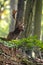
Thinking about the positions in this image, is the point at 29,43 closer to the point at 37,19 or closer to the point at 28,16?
the point at 28,16

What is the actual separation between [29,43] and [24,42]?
0.13 meters

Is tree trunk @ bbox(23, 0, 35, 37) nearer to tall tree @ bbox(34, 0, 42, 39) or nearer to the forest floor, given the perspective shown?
tall tree @ bbox(34, 0, 42, 39)

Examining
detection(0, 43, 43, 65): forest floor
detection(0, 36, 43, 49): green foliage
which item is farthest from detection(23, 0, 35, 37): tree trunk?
detection(0, 43, 43, 65): forest floor

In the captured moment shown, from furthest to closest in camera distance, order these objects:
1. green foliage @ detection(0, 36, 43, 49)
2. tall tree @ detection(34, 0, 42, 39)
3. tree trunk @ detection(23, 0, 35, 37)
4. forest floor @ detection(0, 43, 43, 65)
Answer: tall tree @ detection(34, 0, 42, 39) → tree trunk @ detection(23, 0, 35, 37) → green foliage @ detection(0, 36, 43, 49) → forest floor @ detection(0, 43, 43, 65)

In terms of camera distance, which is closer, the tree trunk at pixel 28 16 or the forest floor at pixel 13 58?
the forest floor at pixel 13 58

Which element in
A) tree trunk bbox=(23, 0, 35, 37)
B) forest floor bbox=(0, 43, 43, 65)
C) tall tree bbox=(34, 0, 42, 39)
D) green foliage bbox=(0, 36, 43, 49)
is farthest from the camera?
tall tree bbox=(34, 0, 42, 39)

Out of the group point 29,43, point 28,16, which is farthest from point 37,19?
point 29,43

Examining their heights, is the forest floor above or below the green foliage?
below

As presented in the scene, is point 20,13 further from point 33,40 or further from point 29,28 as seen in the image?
point 33,40

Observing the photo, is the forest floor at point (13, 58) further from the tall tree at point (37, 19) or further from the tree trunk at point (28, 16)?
the tall tree at point (37, 19)

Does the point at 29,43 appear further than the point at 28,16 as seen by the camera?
No

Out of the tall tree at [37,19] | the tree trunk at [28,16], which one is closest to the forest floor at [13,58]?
the tree trunk at [28,16]

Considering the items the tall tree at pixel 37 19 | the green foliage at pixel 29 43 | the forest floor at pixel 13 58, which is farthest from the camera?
the tall tree at pixel 37 19

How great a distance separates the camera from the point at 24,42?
5.54 m
